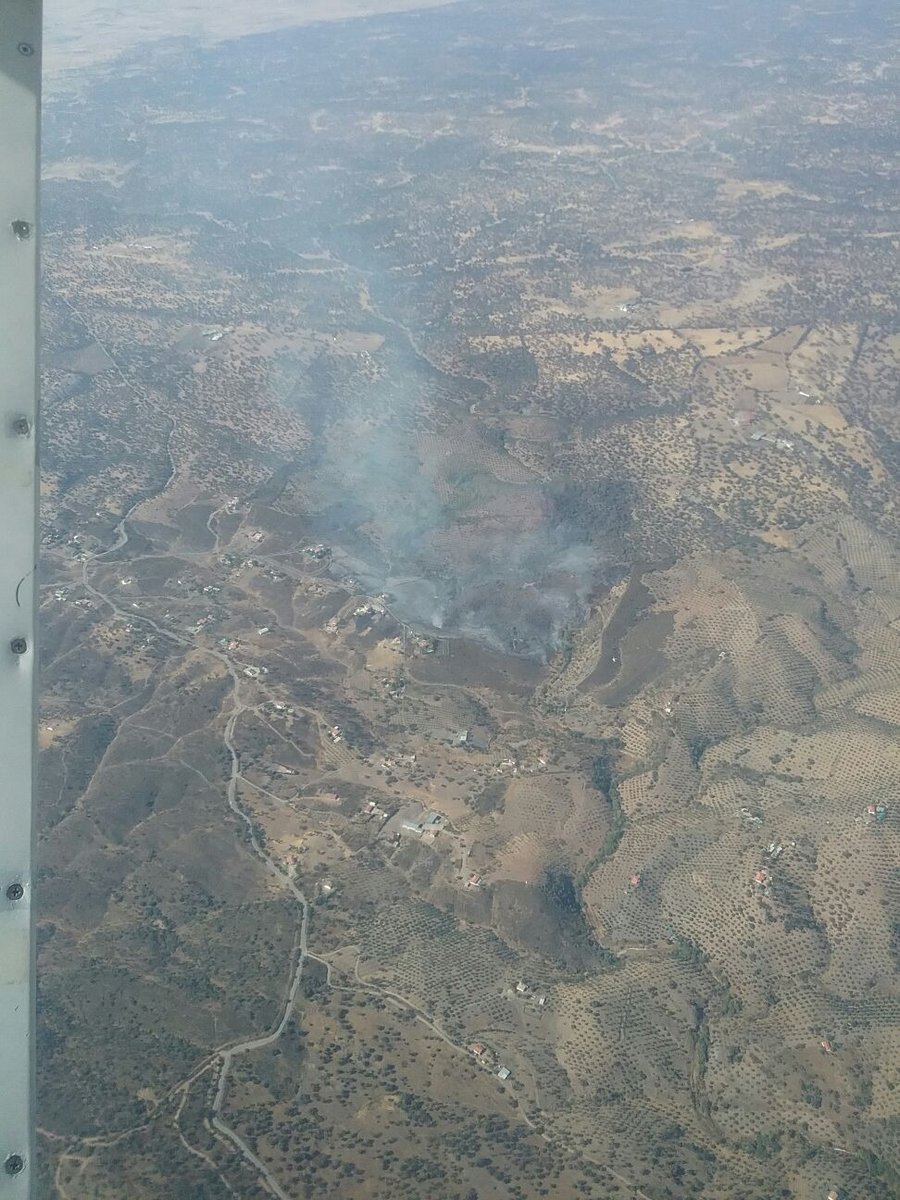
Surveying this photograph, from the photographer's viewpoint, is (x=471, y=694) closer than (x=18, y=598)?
No

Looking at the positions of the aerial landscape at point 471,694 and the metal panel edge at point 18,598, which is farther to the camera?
the aerial landscape at point 471,694

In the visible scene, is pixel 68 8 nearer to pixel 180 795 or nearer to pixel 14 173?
pixel 180 795

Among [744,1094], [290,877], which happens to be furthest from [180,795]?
[744,1094]

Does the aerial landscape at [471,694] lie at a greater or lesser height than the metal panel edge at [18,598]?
lesser

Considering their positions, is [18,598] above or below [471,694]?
above
